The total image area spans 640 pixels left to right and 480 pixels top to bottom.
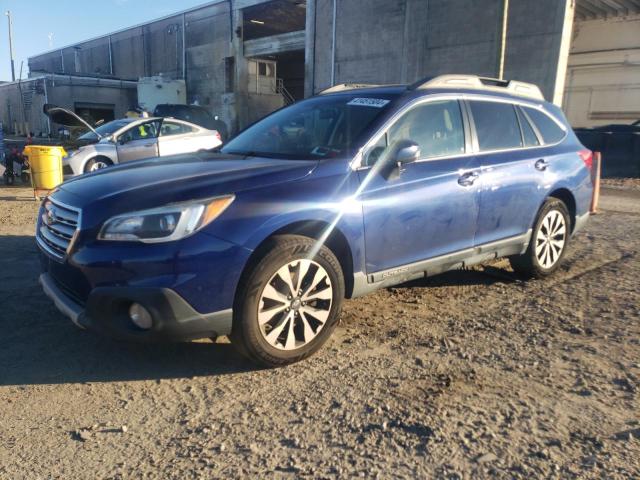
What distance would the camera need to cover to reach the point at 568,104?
2648cm

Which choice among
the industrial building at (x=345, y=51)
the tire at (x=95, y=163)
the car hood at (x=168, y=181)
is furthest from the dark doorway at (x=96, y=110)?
the car hood at (x=168, y=181)

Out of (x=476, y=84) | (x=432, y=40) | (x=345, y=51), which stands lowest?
(x=476, y=84)

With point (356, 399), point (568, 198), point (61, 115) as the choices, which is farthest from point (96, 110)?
point (356, 399)

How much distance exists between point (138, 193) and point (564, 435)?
258 centimetres

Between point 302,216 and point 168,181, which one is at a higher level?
point 168,181

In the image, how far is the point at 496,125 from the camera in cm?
453

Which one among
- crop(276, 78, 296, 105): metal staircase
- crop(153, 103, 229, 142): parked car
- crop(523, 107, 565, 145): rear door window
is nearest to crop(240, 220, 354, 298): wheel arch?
crop(523, 107, 565, 145): rear door window

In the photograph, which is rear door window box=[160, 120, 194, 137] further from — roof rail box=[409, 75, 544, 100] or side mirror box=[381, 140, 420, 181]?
side mirror box=[381, 140, 420, 181]

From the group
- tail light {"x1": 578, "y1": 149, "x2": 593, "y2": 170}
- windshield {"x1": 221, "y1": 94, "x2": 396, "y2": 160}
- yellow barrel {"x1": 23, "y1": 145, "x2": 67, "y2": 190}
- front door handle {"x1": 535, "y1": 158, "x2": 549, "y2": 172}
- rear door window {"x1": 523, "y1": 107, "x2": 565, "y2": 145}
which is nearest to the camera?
windshield {"x1": 221, "y1": 94, "x2": 396, "y2": 160}

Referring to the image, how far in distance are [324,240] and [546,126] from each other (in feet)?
10.0

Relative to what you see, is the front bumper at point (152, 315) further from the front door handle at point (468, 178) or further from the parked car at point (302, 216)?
the front door handle at point (468, 178)

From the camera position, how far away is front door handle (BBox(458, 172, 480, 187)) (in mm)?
3992

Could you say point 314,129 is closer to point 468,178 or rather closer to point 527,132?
point 468,178

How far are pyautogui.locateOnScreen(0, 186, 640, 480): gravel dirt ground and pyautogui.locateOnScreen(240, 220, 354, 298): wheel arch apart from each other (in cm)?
53
